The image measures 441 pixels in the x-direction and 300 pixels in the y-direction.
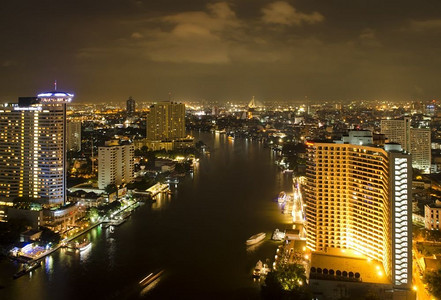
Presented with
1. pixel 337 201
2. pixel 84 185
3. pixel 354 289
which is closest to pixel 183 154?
pixel 84 185

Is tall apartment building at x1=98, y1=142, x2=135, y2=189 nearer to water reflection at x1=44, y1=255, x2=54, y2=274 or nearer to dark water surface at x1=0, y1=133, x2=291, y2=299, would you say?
dark water surface at x1=0, y1=133, x2=291, y2=299

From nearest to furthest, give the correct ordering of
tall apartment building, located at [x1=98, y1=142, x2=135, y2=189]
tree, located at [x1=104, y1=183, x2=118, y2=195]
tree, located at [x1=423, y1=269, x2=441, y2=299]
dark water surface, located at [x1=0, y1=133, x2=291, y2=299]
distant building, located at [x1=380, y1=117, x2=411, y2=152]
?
tree, located at [x1=423, y1=269, x2=441, y2=299] < dark water surface, located at [x1=0, y1=133, x2=291, y2=299] < tree, located at [x1=104, y1=183, x2=118, y2=195] < tall apartment building, located at [x1=98, y1=142, x2=135, y2=189] < distant building, located at [x1=380, y1=117, x2=411, y2=152]

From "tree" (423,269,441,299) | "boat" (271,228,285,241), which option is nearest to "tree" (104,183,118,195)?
"boat" (271,228,285,241)

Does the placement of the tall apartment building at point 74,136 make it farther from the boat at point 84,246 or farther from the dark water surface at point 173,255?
the boat at point 84,246

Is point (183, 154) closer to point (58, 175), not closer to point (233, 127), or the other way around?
point (58, 175)

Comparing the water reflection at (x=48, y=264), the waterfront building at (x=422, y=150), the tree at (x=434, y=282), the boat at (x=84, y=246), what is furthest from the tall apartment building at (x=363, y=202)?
the waterfront building at (x=422, y=150)

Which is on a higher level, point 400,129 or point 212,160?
point 400,129

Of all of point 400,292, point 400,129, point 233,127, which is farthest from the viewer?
point 233,127
